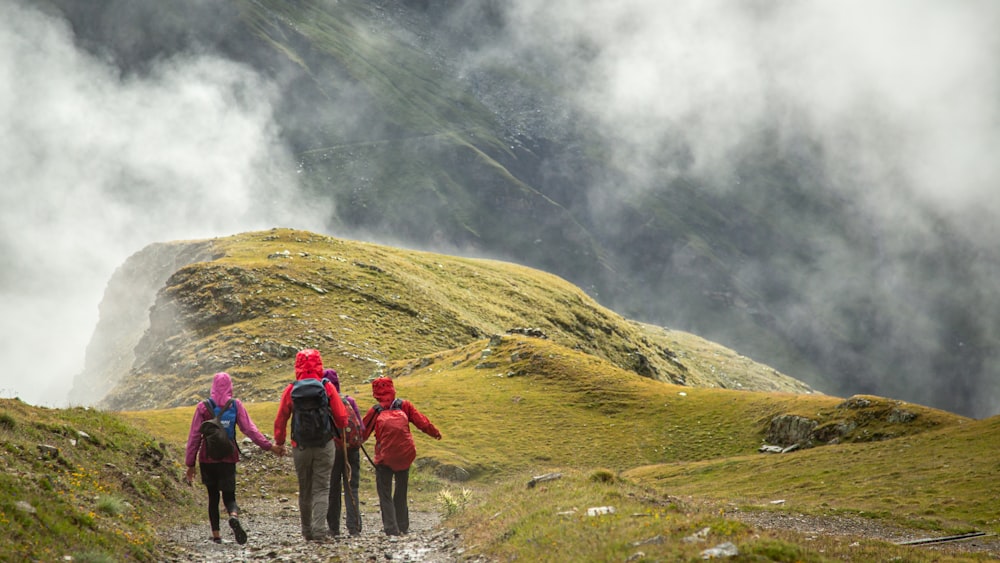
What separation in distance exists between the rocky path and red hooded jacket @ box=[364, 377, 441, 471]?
2.09 metres

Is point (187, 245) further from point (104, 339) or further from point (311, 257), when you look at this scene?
point (311, 257)

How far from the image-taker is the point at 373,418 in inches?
850

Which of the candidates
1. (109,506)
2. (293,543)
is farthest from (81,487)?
(293,543)

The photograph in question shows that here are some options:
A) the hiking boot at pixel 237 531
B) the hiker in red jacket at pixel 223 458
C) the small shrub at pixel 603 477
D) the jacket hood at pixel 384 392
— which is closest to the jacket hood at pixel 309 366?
the hiker in red jacket at pixel 223 458

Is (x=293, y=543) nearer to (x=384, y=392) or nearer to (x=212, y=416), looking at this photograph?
(x=212, y=416)

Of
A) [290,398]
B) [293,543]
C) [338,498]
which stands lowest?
[293,543]

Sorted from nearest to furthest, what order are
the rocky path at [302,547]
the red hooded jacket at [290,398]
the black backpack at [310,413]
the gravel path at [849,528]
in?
the rocky path at [302,547], the black backpack at [310,413], the red hooded jacket at [290,398], the gravel path at [849,528]

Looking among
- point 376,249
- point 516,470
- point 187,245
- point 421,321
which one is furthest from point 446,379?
point 187,245

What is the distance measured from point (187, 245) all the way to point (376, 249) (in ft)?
113

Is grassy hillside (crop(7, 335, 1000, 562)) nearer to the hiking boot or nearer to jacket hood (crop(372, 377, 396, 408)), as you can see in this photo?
the hiking boot

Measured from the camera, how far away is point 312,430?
1927 centimetres

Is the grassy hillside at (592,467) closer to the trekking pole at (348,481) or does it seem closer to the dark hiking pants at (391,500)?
the dark hiking pants at (391,500)

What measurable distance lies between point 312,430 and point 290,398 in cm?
99

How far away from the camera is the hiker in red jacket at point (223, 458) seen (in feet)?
64.4
